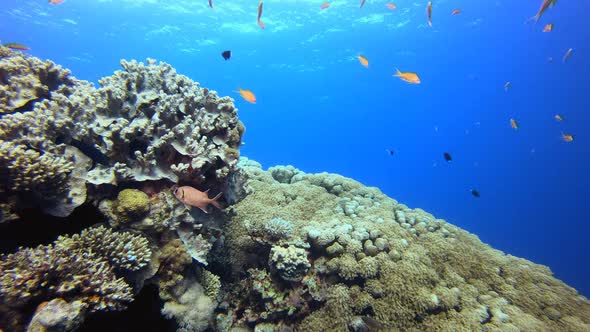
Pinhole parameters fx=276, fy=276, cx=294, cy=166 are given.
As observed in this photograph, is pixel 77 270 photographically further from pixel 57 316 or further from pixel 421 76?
pixel 421 76

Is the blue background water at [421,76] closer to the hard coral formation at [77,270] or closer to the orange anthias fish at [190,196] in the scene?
the orange anthias fish at [190,196]

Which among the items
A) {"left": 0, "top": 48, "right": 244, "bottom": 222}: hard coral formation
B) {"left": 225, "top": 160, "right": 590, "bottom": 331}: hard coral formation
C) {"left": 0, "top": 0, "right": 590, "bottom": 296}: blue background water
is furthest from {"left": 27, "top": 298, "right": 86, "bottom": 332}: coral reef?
{"left": 0, "top": 0, "right": 590, "bottom": 296}: blue background water

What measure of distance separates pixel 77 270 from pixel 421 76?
209 feet

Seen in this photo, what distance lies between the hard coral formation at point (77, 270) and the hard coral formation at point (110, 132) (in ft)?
1.75

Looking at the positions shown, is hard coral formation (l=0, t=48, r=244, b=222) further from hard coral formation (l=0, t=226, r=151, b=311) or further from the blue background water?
the blue background water

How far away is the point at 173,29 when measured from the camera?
135ft

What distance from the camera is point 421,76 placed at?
5659 centimetres

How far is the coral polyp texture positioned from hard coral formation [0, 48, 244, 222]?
0.06 ft

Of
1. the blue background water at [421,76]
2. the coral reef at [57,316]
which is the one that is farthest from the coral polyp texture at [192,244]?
the blue background water at [421,76]

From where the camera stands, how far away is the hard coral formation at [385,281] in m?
4.62

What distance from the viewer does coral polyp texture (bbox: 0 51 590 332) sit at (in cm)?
269

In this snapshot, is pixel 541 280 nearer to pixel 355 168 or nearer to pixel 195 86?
pixel 195 86

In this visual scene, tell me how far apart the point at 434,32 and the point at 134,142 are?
154 feet

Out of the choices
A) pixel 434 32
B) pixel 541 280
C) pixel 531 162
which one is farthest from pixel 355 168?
pixel 541 280
